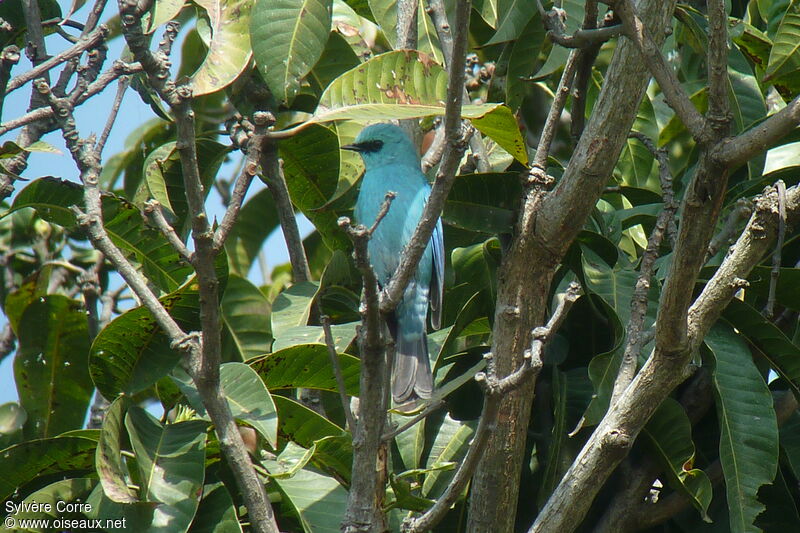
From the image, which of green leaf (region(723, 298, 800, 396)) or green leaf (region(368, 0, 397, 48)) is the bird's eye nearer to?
green leaf (region(368, 0, 397, 48))

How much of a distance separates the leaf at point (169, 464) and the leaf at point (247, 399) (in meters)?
0.12

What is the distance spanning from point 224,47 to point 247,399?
121 cm

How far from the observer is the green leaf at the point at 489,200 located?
2.86 m

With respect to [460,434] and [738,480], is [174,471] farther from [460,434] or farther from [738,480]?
[738,480]

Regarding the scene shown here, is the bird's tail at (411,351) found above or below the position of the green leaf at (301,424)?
above

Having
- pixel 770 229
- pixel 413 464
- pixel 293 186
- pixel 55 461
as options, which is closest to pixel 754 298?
pixel 770 229

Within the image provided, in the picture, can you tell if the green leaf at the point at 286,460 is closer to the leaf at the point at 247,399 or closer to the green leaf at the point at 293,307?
the leaf at the point at 247,399

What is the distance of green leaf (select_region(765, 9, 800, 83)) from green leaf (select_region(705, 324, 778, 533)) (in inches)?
45.8

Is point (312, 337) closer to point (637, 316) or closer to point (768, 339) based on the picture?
point (637, 316)

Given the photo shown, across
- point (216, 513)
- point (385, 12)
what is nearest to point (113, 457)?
point (216, 513)

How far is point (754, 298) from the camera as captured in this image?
121 inches

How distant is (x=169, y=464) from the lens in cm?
262

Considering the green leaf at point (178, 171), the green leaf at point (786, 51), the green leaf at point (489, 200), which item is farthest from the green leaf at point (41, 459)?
the green leaf at point (786, 51)

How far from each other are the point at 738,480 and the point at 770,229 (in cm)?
82
